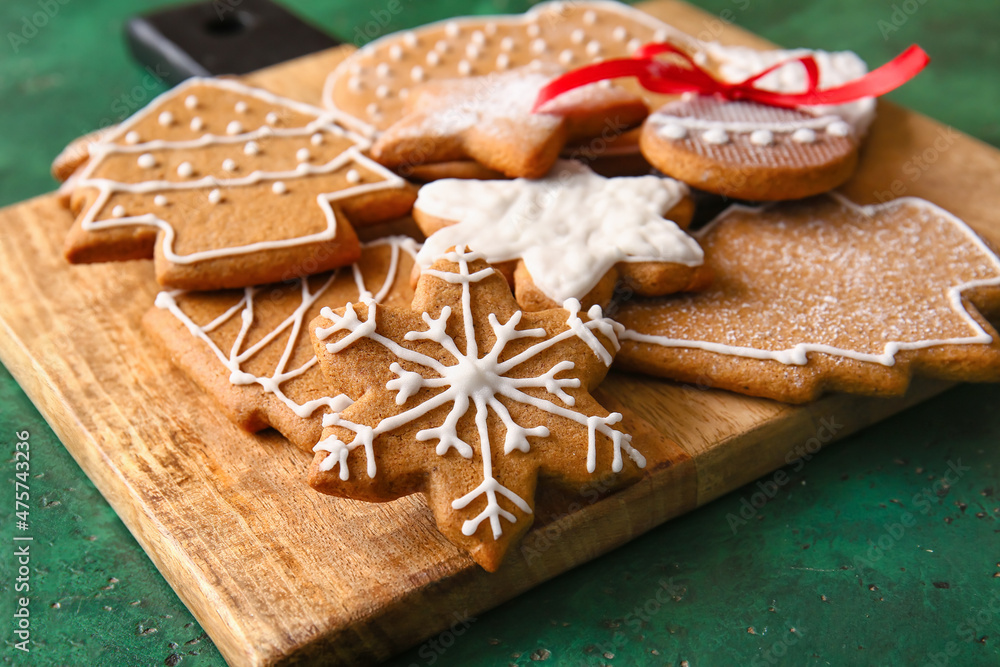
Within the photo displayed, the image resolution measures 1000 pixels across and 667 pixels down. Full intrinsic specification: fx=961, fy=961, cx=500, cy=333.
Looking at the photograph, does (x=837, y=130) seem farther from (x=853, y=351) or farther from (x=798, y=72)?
(x=853, y=351)

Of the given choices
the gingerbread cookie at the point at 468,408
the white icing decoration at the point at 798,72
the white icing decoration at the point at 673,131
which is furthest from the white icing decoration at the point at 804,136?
the gingerbread cookie at the point at 468,408

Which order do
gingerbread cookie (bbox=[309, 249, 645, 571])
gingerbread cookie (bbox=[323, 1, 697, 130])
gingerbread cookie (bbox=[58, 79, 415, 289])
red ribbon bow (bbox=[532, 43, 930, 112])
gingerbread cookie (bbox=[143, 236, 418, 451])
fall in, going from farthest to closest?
gingerbread cookie (bbox=[323, 1, 697, 130]) < red ribbon bow (bbox=[532, 43, 930, 112]) < gingerbread cookie (bbox=[58, 79, 415, 289]) < gingerbread cookie (bbox=[143, 236, 418, 451]) < gingerbread cookie (bbox=[309, 249, 645, 571])

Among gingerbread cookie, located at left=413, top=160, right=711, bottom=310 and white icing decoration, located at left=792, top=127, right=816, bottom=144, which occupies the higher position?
white icing decoration, located at left=792, top=127, right=816, bottom=144

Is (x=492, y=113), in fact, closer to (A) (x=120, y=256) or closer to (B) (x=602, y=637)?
(A) (x=120, y=256)

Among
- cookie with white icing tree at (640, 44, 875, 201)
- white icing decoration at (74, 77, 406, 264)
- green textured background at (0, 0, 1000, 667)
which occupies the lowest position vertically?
green textured background at (0, 0, 1000, 667)

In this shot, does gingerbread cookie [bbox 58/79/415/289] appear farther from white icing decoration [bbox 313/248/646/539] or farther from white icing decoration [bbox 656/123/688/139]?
white icing decoration [bbox 656/123/688/139]

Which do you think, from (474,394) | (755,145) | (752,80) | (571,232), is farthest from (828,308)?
(474,394)

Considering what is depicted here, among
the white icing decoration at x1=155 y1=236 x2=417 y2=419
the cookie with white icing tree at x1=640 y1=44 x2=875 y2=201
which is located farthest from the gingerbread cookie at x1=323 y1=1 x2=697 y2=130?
the white icing decoration at x1=155 y1=236 x2=417 y2=419

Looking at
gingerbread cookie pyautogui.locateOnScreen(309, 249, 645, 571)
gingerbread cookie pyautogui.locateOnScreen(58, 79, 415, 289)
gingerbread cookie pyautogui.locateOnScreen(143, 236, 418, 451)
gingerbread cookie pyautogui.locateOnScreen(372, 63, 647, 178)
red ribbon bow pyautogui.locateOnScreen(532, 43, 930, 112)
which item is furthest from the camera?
red ribbon bow pyautogui.locateOnScreen(532, 43, 930, 112)

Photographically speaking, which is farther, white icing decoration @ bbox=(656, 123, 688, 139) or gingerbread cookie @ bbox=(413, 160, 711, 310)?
white icing decoration @ bbox=(656, 123, 688, 139)
